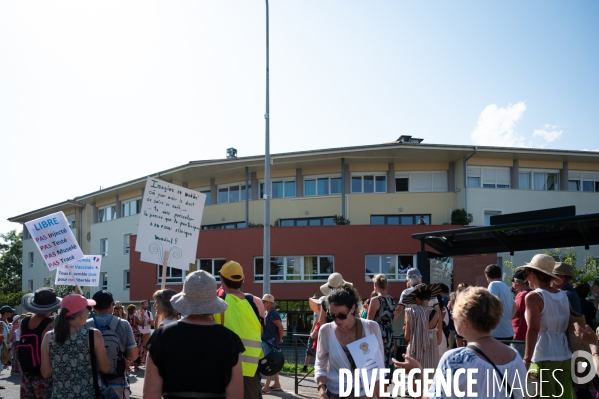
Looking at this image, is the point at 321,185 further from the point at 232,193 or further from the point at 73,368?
the point at 73,368

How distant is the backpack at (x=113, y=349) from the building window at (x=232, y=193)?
29216 millimetres

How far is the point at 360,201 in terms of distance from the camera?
32594 millimetres

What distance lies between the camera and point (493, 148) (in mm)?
31547

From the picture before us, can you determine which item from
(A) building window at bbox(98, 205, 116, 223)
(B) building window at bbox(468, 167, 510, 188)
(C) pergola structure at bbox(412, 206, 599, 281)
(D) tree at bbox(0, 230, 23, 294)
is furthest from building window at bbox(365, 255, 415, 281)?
(D) tree at bbox(0, 230, 23, 294)

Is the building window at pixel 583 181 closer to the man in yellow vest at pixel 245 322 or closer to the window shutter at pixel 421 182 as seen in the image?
the window shutter at pixel 421 182

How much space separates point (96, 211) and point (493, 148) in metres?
29.9

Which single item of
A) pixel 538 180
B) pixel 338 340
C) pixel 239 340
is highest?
pixel 538 180

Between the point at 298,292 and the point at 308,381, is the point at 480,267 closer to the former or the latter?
the point at 298,292

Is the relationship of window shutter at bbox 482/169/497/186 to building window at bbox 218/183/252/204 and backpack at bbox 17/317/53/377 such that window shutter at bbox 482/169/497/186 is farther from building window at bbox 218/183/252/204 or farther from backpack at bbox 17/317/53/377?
backpack at bbox 17/317/53/377

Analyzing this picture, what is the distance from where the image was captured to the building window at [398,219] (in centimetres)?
3209

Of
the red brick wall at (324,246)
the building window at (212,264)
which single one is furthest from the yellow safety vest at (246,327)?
the building window at (212,264)

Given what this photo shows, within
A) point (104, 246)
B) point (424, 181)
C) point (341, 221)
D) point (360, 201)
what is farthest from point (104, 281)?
point (424, 181)

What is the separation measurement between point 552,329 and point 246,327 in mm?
3011

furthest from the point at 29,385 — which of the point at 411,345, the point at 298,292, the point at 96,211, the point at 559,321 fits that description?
the point at 96,211
